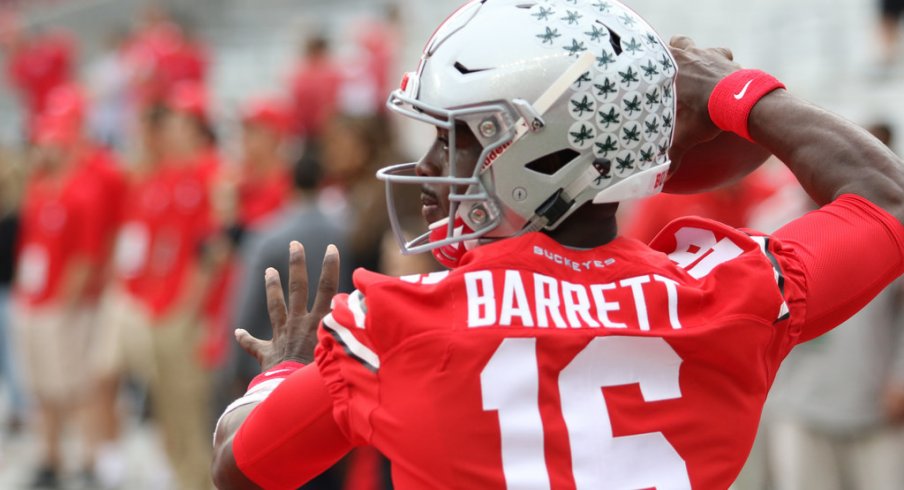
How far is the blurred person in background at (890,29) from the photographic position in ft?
29.5

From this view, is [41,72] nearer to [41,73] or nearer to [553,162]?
[41,73]

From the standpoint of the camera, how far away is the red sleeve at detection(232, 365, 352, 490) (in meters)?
1.98

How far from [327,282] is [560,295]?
44 centimetres

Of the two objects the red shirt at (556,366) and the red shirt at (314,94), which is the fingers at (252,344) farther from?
the red shirt at (314,94)

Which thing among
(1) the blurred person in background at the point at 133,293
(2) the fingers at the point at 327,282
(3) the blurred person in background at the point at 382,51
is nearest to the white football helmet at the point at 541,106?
(2) the fingers at the point at 327,282

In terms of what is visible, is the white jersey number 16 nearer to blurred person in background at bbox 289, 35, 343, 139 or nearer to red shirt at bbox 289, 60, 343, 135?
blurred person in background at bbox 289, 35, 343, 139

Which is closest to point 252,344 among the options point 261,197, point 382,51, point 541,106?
point 541,106

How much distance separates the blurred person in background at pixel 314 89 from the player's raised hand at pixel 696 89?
8038 mm

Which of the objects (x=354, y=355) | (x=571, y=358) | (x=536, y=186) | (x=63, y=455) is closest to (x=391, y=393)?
(x=354, y=355)

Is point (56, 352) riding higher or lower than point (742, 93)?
lower

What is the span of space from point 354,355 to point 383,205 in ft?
11.6

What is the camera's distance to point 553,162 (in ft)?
6.90

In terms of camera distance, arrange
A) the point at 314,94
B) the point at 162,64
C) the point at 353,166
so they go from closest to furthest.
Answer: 1. the point at 353,166
2. the point at 314,94
3. the point at 162,64

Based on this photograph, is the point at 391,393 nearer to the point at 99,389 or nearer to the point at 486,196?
the point at 486,196
